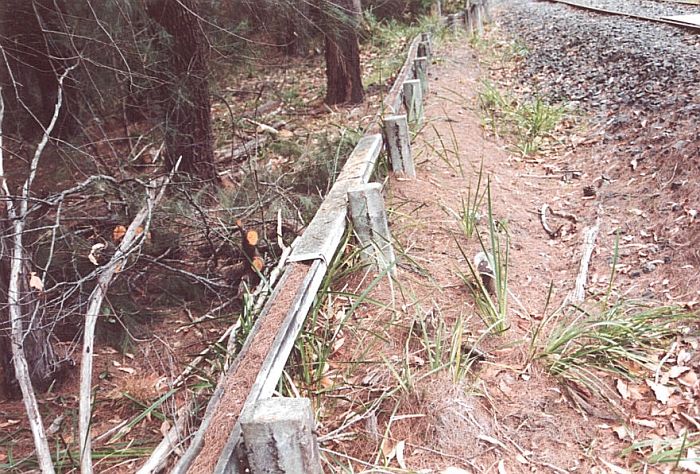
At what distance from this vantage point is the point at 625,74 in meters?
8.23

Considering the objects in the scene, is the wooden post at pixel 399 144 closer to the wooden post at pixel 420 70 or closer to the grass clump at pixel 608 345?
the grass clump at pixel 608 345

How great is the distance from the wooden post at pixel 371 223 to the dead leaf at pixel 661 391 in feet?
5.02

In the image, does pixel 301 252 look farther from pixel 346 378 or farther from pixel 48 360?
pixel 48 360

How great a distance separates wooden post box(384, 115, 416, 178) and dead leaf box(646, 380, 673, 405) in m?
2.83

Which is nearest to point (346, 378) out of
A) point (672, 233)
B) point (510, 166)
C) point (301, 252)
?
point (301, 252)

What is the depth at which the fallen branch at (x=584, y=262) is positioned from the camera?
155 inches

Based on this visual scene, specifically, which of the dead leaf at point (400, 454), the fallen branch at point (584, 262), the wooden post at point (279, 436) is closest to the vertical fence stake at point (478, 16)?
the fallen branch at point (584, 262)

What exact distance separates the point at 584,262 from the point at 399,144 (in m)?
1.83

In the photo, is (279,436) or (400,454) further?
(400,454)

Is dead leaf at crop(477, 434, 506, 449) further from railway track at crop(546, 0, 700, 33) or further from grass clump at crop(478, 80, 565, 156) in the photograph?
railway track at crop(546, 0, 700, 33)

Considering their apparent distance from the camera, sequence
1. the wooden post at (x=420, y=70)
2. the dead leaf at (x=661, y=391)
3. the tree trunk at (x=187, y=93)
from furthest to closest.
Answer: the wooden post at (x=420, y=70) < the tree trunk at (x=187, y=93) < the dead leaf at (x=661, y=391)

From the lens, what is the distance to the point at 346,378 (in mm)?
3098

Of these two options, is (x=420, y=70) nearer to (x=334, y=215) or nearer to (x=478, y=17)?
(x=334, y=215)

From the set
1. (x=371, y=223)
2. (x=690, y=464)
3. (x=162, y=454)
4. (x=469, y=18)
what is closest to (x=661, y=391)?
(x=690, y=464)
